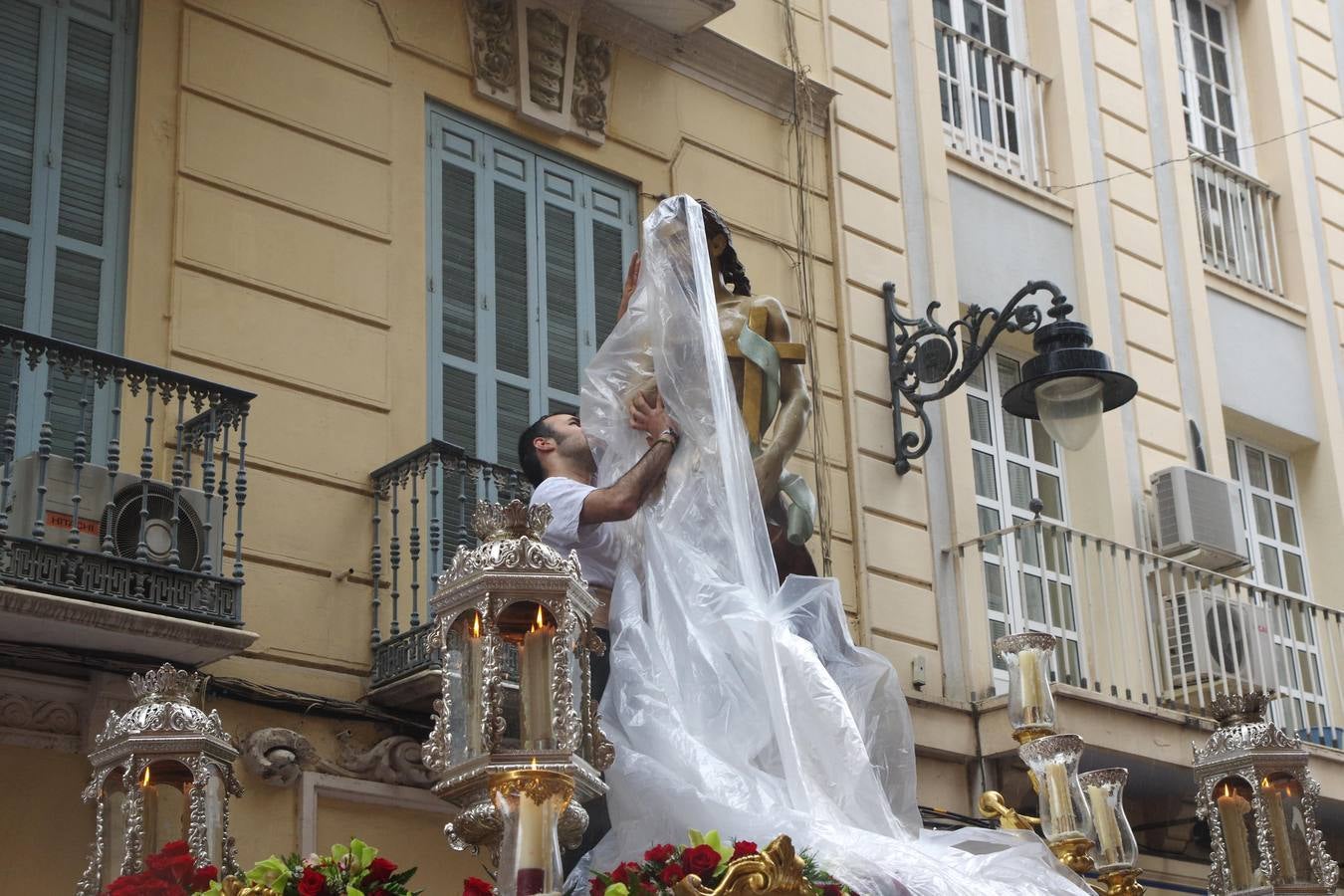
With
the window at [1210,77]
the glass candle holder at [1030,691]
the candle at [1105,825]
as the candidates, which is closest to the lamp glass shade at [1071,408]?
the glass candle holder at [1030,691]

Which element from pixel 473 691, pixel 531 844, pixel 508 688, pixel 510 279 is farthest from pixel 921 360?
pixel 531 844

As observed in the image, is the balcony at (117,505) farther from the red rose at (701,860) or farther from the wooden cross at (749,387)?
the red rose at (701,860)

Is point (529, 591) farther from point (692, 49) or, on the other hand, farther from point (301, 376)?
point (692, 49)

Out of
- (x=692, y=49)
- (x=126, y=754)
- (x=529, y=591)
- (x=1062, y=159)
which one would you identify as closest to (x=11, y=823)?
(x=126, y=754)

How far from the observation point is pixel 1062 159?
45.2 feet

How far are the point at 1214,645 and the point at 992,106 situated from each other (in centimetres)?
394

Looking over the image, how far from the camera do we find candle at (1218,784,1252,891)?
6828 millimetres

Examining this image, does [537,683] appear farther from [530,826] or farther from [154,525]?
[154,525]

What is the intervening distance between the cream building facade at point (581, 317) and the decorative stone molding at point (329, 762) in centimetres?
1

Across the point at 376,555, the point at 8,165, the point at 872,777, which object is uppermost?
the point at 8,165

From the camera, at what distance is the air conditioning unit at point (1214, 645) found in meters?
11.9

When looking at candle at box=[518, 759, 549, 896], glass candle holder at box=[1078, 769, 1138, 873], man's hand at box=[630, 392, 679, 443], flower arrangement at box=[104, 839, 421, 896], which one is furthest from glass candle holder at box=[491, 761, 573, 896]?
glass candle holder at box=[1078, 769, 1138, 873]

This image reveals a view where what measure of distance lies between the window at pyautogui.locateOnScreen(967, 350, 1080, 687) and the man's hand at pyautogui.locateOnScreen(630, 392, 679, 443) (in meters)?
5.15

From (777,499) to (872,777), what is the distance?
1.17 meters
